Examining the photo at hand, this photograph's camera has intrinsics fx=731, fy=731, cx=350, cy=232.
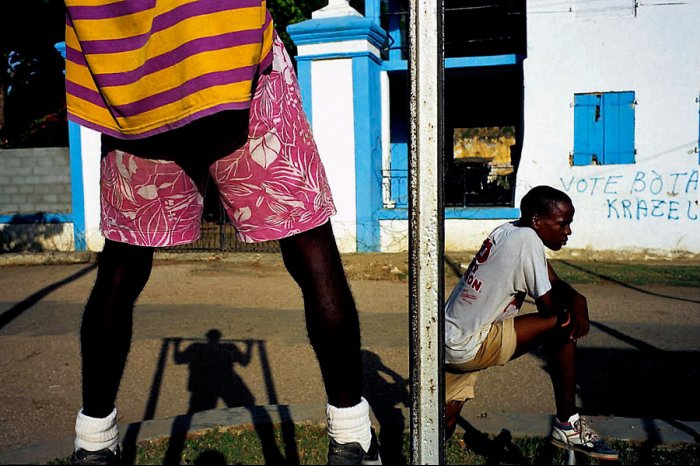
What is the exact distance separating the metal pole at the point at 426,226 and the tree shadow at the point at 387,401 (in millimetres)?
1150

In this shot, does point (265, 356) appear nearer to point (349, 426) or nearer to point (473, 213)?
point (349, 426)

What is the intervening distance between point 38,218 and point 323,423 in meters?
10.9

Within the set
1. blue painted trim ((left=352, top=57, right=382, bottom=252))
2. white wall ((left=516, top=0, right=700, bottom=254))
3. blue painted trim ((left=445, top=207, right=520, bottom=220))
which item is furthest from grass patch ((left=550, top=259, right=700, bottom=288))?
blue painted trim ((left=352, top=57, right=382, bottom=252))

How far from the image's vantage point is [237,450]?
275cm

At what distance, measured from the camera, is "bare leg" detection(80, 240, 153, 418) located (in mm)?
1904

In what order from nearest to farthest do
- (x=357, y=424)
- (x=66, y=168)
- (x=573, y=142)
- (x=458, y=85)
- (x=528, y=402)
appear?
1. (x=357, y=424)
2. (x=528, y=402)
3. (x=573, y=142)
4. (x=66, y=168)
5. (x=458, y=85)

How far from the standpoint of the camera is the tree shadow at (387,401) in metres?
2.82

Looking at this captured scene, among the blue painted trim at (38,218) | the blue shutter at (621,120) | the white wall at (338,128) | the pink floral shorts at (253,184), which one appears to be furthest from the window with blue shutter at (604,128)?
the pink floral shorts at (253,184)

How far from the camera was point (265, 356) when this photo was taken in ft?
15.3

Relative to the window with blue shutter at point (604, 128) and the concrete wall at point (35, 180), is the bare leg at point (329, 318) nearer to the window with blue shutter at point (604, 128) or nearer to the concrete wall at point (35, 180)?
the window with blue shutter at point (604, 128)

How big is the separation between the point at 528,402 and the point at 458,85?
11050mm

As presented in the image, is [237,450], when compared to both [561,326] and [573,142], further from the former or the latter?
[573,142]

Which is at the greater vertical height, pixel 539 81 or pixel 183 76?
pixel 539 81

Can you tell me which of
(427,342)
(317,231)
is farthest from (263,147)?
(427,342)
